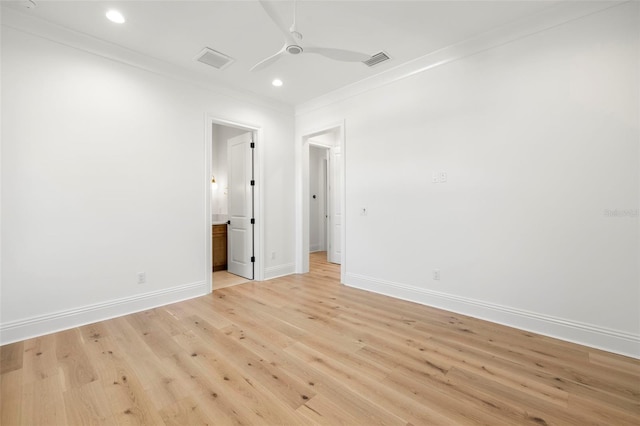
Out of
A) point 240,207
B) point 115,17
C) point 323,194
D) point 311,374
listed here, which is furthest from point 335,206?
point 115,17

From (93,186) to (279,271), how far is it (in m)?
2.79

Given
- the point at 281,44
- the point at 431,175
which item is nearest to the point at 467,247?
the point at 431,175

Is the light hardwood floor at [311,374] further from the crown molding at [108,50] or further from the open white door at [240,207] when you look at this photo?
the crown molding at [108,50]

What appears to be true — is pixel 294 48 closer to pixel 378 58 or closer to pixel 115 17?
pixel 378 58

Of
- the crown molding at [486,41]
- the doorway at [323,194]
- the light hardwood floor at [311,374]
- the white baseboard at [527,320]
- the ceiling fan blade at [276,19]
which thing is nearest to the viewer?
the light hardwood floor at [311,374]

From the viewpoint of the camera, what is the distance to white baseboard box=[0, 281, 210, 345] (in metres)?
2.51

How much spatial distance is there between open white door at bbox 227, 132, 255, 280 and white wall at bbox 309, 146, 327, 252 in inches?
107

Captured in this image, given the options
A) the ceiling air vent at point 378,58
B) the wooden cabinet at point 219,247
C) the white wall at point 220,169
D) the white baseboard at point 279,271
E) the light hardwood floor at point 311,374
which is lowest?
the light hardwood floor at point 311,374

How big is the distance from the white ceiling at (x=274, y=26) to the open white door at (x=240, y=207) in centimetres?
150

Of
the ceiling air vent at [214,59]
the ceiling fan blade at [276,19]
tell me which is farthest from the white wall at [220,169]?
the ceiling fan blade at [276,19]

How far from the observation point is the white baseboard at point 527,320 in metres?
2.28

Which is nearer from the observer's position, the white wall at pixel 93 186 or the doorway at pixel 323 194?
the white wall at pixel 93 186

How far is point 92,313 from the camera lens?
2916 mm

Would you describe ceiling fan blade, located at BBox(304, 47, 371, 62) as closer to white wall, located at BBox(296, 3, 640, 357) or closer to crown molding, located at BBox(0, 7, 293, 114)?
white wall, located at BBox(296, 3, 640, 357)
